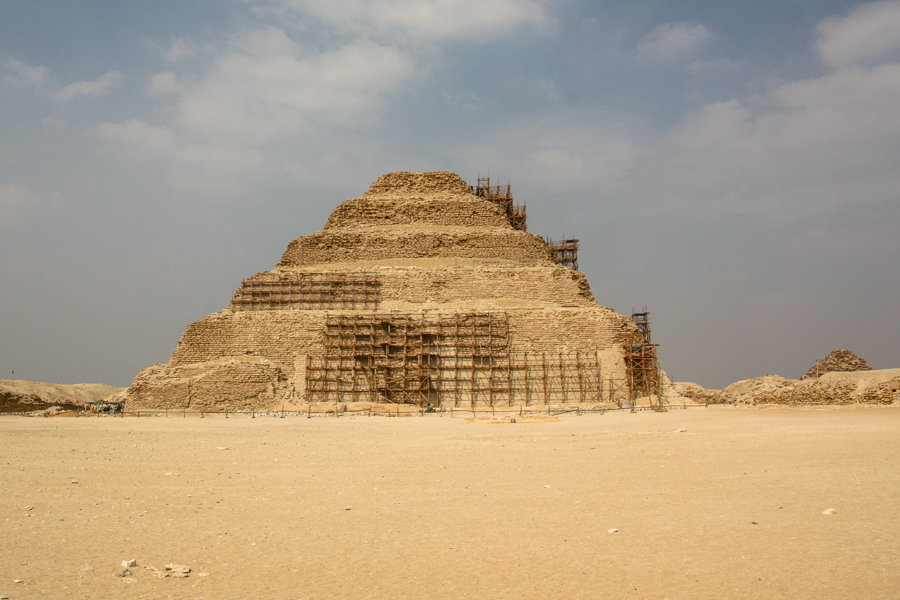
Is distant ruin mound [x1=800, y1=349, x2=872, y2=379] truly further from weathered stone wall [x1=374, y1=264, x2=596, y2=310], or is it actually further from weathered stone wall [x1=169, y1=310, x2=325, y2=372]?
weathered stone wall [x1=169, y1=310, x2=325, y2=372]

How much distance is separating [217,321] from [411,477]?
95.3 feet

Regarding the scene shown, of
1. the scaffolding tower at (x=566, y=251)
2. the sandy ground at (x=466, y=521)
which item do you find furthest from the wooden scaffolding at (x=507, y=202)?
the sandy ground at (x=466, y=521)

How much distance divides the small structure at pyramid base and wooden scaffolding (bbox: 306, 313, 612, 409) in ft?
0.19

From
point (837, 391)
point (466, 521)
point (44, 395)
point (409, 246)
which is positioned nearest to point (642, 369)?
point (837, 391)

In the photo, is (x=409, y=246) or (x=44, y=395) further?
(x=44, y=395)

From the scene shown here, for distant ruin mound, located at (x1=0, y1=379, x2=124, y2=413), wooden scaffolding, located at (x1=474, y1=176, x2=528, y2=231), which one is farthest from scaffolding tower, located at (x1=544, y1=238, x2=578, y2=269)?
distant ruin mound, located at (x1=0, y1=379, x2=124, y2=413)

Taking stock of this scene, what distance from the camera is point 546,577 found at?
568 centimetres

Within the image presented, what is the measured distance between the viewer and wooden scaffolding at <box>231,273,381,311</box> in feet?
126

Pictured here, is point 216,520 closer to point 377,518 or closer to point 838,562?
point 377,518

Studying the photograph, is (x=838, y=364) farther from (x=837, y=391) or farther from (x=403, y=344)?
(x=403, y=344)

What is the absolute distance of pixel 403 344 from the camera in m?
35.0

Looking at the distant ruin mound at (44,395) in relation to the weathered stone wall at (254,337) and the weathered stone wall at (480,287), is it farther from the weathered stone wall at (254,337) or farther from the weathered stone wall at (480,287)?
the weathered stone wall at (480,287)

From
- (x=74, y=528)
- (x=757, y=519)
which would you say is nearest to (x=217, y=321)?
(x=74, y=528)

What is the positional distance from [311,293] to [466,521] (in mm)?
32532
